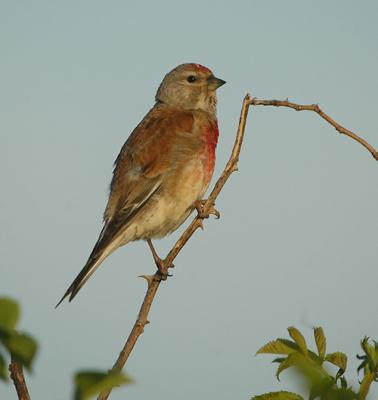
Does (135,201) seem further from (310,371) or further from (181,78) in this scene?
(310,371)

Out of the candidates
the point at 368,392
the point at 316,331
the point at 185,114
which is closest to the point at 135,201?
the point at 185,114

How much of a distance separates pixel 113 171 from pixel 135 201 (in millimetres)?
552

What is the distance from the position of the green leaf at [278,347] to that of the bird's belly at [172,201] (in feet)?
12.8

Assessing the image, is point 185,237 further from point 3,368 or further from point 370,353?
point 3,368

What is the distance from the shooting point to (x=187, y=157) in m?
6.15

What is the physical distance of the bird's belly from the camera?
19.4ft

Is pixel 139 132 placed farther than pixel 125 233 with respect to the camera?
Yes

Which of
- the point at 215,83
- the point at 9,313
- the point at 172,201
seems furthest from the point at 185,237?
the point at 215,83

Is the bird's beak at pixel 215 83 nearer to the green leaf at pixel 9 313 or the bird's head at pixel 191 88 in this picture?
the bird's head at pixel 191 88

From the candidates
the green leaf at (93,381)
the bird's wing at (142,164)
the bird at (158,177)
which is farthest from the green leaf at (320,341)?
the bird's wing at (142,164)

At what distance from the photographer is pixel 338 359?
185 centimetres

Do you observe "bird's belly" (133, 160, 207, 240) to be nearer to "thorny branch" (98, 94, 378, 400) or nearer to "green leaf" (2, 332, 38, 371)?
"thorny branch" (98, 94, 378, 400)

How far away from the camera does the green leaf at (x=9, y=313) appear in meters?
0.85

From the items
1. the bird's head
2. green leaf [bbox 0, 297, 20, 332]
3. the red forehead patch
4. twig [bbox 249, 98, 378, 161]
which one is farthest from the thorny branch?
the red forehead patch
